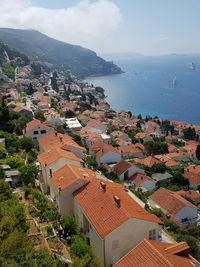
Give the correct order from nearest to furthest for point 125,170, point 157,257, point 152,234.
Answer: point 157,257
point 152,234
point 125,170

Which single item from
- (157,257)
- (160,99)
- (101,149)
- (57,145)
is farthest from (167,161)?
(160,99)

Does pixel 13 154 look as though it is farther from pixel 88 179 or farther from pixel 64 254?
pixel 64 254

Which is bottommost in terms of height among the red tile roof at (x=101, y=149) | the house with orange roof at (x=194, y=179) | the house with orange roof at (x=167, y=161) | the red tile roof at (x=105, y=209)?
the house with orange roof at (x=167, y=161)

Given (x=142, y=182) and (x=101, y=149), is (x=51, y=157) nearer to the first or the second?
(x=142, y=182)

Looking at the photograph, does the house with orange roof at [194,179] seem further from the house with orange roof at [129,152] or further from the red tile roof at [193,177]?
the house with orange roof at [129,152]

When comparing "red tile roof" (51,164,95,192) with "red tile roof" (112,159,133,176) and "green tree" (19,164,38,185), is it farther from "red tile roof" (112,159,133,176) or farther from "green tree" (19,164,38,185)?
"red tile roof" (112,159,133,176)

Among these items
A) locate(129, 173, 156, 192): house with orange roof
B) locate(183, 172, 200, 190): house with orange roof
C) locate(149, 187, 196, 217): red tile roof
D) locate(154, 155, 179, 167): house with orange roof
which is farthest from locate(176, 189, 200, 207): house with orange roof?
locate(154, 155, 179, 167): house with orange roof

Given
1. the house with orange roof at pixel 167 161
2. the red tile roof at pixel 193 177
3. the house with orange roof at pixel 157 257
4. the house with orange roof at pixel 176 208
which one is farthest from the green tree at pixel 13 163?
the house with orange roof at pixel 167 161
